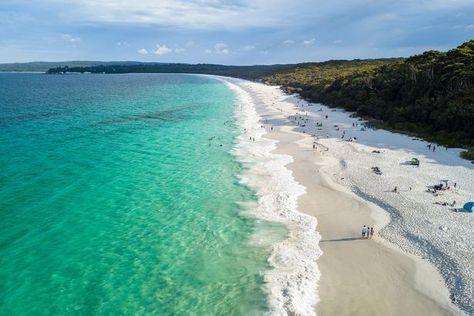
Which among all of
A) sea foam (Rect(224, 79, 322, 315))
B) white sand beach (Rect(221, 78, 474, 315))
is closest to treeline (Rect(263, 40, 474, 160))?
white sand beach (Rect(221, 78, 474, 315))

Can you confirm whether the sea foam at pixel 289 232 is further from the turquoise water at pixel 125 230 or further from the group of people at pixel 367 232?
the group of people at pixel 367 232

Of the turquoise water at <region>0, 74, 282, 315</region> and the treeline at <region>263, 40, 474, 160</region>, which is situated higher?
the treeline at <region>263, 40, 474, 160</region>

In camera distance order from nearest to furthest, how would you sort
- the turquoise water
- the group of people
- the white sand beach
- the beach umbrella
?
the white sand beach < the turquoise water < the group of people < the beach umbrella

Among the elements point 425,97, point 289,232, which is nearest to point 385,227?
point 289,232

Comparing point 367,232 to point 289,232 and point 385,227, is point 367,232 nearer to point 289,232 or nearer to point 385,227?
point 385,227

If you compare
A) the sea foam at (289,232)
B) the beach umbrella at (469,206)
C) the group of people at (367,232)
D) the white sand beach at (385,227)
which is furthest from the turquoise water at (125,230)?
the beach umbrella at (469,206)

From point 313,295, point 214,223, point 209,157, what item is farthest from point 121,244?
point 209,157

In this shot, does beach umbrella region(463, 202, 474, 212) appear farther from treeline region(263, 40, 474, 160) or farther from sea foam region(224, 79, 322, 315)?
treeline region(263, 40, 474, 160)
